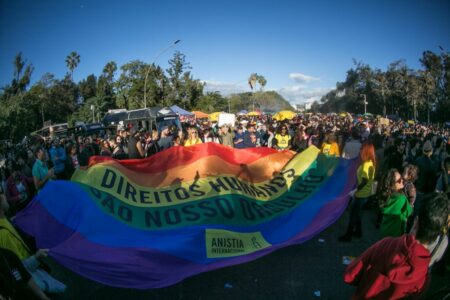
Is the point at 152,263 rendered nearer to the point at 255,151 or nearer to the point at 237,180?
the point at 237,180

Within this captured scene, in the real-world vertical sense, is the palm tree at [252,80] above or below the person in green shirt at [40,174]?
above

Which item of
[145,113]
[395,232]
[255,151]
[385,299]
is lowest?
[395,232]

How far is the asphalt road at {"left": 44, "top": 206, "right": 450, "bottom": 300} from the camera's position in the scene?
4203mm

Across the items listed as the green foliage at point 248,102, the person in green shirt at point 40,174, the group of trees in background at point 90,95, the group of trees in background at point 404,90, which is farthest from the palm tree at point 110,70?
the person in green shirt at point 40,174

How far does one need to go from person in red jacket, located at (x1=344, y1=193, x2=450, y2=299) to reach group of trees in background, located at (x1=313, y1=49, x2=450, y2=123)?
41.5m

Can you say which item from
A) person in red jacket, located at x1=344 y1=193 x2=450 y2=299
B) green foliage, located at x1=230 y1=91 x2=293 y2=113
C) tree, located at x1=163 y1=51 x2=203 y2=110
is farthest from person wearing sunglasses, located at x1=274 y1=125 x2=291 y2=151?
green foliage, located at x1=230 y1=91 x2=293 y2=113

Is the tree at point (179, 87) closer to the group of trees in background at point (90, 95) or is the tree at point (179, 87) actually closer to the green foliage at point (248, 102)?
the group of trees in background at point (90, 95)

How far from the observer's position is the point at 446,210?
2.12 meters

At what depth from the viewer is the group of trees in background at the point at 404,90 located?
4338 cm

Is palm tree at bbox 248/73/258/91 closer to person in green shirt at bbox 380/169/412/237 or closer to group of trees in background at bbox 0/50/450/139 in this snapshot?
group of trees in background at bbox 0/50/450/139

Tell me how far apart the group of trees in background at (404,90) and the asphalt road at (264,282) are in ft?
129

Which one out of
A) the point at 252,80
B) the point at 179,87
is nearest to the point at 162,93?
the point at 179,87

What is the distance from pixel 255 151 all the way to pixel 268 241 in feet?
8.66


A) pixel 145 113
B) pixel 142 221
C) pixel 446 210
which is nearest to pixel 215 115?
pixel 145 113
